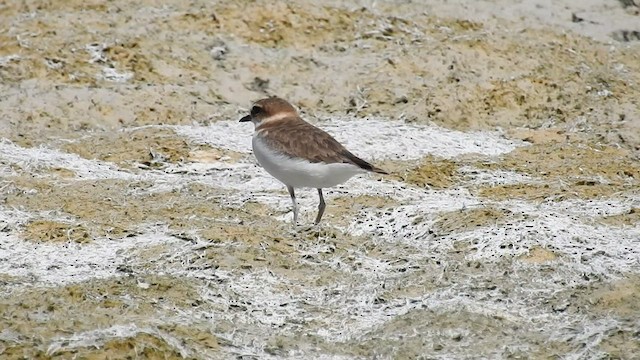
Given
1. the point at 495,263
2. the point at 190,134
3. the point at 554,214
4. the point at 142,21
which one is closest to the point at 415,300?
the point at 495,263

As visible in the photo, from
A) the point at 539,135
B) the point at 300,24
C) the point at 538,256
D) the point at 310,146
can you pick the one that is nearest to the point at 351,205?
the point at 310,146

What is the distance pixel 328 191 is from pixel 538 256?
4024mm

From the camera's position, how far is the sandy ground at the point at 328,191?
30.3 ft

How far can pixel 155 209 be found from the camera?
511 inches

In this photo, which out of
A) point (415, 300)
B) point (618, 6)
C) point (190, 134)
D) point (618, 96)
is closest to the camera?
point (415, 300)

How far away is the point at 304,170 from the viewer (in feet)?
39.4

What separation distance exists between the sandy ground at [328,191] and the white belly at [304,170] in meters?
0.56

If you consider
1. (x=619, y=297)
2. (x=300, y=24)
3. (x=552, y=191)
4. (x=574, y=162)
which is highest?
(x=619, y=297)

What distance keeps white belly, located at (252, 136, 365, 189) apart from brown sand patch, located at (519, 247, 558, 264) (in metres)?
2.09

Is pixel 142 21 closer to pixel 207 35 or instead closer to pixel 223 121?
pixel 207 35

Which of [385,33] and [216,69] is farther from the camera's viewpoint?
[385,33]

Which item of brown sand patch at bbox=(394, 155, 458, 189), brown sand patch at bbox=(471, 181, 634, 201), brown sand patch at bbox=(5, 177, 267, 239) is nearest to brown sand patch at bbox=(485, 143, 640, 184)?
brown sand patch at bbox=(471, 181, 634, 201)

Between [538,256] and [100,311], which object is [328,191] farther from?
[100,311]

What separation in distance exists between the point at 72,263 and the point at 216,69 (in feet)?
28.3
